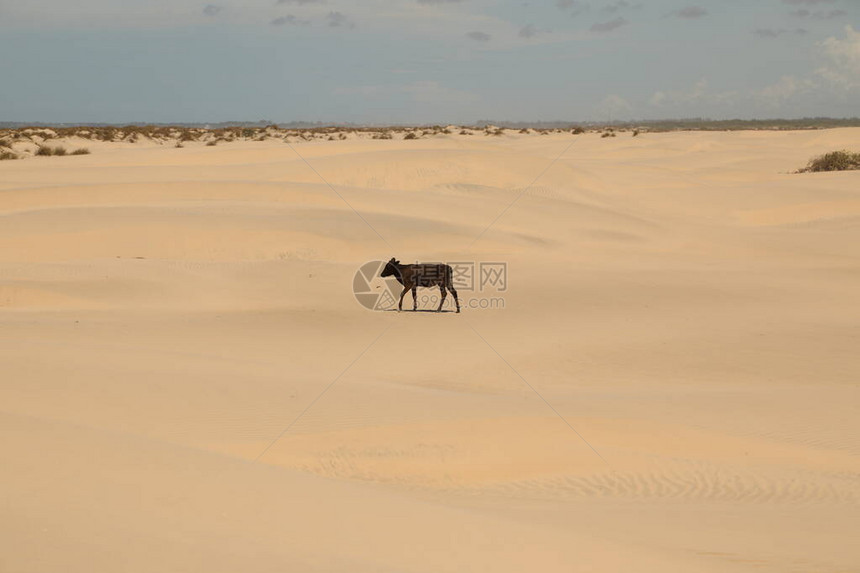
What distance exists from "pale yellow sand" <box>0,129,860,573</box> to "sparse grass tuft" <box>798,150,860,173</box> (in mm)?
20131

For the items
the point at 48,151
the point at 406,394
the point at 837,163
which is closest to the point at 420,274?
the point at 406,394

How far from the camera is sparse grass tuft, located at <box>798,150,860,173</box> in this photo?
41438mm

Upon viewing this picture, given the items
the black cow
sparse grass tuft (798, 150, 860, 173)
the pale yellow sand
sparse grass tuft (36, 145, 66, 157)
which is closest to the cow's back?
the black cow

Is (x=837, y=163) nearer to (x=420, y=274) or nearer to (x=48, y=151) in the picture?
(x=420, y=274)

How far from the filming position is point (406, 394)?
28.2ft

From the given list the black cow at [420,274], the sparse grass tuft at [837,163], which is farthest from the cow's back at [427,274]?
the sparse grass tuft at [837,163]

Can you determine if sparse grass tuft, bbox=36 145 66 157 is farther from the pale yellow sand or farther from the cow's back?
the cow's back

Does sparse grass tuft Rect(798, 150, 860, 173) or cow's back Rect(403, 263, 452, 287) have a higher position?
sparse grass tuft Rect(798, 150, 860, 173)

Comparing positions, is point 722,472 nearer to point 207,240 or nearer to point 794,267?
point 794,267

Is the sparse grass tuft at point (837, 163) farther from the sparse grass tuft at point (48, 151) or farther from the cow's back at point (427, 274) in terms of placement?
the sparse grass tuft at point (48, 151)

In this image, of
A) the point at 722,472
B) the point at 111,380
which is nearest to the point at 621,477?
the point at 722,472

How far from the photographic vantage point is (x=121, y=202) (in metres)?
23.5

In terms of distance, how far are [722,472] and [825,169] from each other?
128 ft

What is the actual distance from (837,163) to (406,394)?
3895 cm
